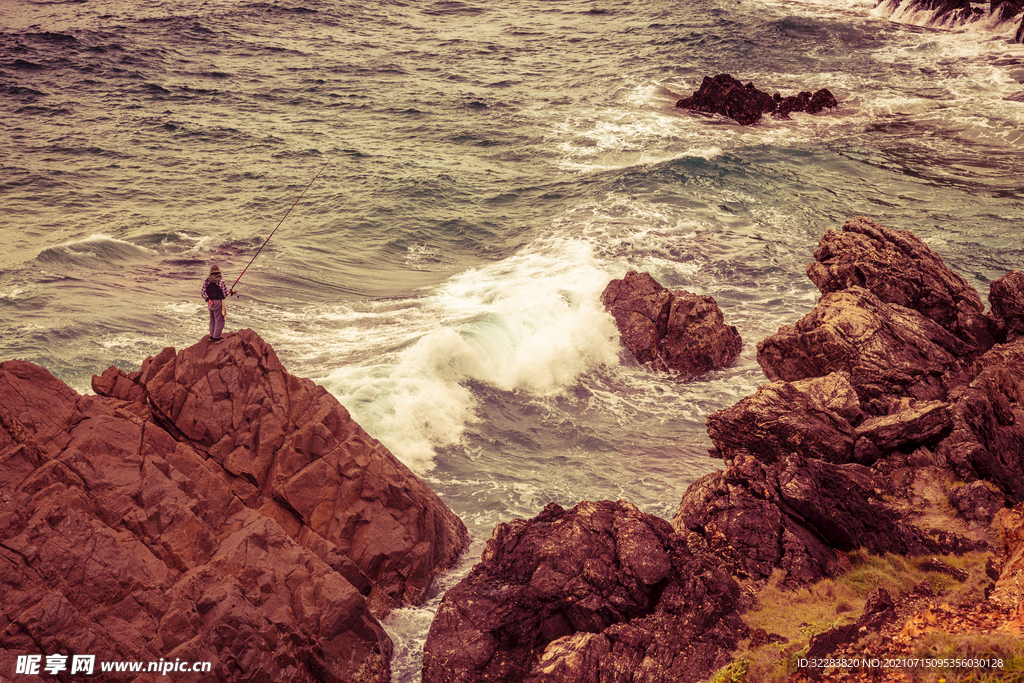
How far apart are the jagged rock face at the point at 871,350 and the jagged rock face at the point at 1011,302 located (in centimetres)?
103

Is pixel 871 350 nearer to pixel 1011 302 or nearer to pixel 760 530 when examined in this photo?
pixel 1011 302

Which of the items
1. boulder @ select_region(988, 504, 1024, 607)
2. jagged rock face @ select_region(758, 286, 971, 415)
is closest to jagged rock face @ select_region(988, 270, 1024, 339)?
jagged rock face @ select_region(758, 286, 971, 415)

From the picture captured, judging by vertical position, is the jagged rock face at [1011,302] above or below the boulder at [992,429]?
above

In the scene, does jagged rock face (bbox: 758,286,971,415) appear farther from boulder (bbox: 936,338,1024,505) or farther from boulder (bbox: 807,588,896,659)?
boulder (bbox: 807,588,896,659)

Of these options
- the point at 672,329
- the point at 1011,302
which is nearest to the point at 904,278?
the point at 1011,302

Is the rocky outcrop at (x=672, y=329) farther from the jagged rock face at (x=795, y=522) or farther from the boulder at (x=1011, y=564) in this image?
the boulder at (x=1011, y=564)

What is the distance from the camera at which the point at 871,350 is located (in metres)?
13.0

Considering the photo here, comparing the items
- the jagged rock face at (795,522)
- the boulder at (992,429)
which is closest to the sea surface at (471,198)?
the jagged rock face at (795,522)

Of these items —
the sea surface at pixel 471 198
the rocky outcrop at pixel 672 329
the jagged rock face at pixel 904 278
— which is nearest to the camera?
the jagged rock face at pixel 904 278

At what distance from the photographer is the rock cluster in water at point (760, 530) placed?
314 inches

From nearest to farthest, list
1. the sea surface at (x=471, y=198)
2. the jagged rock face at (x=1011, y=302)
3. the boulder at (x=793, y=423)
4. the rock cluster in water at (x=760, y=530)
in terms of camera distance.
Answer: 1. the rock cluster in water at (x=760, y=530)
2. the boulder at (x=793, y=423)
3. the jagged rock face at (x=1011, y=302)
4. the sea surface at (x=471, y=198)

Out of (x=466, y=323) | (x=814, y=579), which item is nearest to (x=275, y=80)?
(x=466, y=323)

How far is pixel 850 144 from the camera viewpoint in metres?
29.6

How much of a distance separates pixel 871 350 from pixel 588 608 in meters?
7.87
